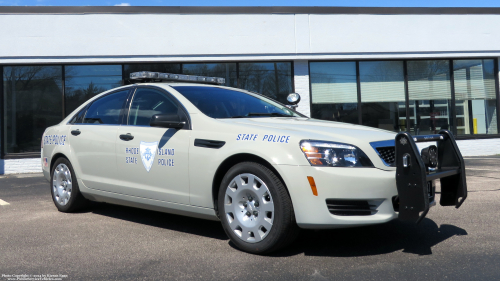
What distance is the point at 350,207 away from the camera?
136 inches

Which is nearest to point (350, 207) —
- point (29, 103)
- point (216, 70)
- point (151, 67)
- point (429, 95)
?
point (216, 70)

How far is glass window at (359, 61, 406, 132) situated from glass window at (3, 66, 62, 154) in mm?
7975

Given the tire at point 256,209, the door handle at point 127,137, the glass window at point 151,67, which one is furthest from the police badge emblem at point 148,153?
the glass window at point 151,67

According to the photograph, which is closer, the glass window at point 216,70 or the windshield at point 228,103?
the windshield at point 228,103

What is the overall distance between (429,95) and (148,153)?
10.9 m

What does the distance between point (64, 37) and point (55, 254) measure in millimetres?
8746

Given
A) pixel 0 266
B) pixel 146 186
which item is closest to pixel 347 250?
pixel 146 186

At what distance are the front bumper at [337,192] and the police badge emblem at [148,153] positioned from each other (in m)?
1.54

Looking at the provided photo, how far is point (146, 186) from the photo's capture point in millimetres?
4527

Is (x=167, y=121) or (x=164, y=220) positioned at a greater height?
(x=167, y=121)

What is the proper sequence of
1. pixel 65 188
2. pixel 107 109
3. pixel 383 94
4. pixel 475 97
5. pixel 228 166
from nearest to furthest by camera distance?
1. pixel 228 166
2. pixel 107 109
3. pixel 65 188
4. pixel 383 94
5. pixel 475 97

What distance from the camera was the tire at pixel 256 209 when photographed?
3494mm

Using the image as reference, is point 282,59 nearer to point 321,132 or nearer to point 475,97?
point 475,97

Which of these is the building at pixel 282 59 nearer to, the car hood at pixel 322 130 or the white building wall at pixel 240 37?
the white building wall at pixel 240 37
